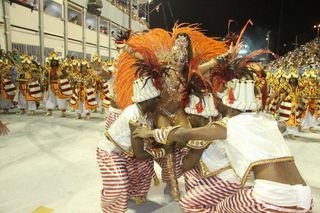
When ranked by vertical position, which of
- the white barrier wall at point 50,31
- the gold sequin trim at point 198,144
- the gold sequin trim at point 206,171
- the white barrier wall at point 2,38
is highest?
the white barrier wall at point 50,31

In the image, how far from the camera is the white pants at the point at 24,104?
29.6 feet

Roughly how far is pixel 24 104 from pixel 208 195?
7991 millimetres

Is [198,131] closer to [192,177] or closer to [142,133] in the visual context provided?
[142,133]

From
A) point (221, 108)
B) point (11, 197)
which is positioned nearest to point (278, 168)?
point (221, 108)

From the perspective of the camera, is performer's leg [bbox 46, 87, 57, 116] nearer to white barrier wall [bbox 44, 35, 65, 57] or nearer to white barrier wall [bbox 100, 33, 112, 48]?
white barrier wall [bbox 44, 35, 65, 57]

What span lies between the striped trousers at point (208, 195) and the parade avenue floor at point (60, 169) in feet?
3.13

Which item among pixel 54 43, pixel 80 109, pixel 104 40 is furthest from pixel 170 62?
pixel 104 40

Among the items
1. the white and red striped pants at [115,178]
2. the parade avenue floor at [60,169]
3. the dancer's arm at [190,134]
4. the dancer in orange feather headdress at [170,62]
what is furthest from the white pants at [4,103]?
the dancer's arm at [190,134]

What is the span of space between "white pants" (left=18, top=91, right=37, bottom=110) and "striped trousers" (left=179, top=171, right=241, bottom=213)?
763 centimetres

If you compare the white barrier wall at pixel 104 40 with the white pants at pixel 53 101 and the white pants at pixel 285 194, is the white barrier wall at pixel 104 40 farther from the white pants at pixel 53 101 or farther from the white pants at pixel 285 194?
the white pants at pixel 285 194

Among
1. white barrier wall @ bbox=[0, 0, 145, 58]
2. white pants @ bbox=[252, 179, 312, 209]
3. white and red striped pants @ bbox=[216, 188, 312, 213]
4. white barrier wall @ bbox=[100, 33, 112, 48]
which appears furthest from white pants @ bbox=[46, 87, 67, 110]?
white barrier wall @ bbox=[100, 33, 112, 48]

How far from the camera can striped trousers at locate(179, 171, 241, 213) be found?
2338 mm

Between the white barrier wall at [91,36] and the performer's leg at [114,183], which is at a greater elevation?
the white barrier wall at [91,36]

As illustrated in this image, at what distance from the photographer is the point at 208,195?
2.35 meters
